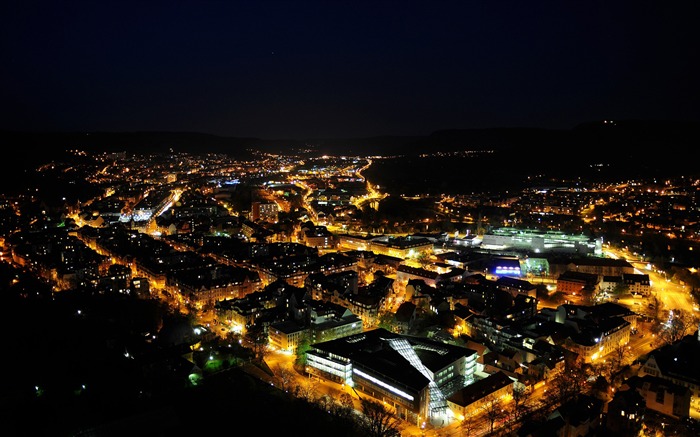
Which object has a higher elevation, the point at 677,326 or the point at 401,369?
the point at 401,369

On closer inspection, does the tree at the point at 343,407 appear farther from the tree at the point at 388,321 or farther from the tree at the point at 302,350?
the tree at the point at 388,321

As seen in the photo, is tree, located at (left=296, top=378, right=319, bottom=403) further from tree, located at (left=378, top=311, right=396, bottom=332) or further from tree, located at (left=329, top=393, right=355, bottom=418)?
tree, located at (left=378, top=311, right=396, bottom=332)

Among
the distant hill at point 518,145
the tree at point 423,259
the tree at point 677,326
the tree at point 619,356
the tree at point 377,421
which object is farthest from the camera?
the distant hill at point 518,145

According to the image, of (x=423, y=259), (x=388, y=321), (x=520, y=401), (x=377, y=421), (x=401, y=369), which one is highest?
(x=401, y=369)

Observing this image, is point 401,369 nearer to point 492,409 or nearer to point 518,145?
point 492,409

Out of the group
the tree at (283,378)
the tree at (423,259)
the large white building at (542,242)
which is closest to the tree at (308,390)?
the tree at (283,378)

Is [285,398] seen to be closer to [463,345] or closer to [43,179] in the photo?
[463,345]

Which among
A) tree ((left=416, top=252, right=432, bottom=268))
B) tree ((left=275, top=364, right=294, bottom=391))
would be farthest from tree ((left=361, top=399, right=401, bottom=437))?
tree ((left=416, top=252, right=432, bottom=268))

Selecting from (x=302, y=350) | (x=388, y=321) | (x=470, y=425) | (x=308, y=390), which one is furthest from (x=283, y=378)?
(x=388, y=321)
